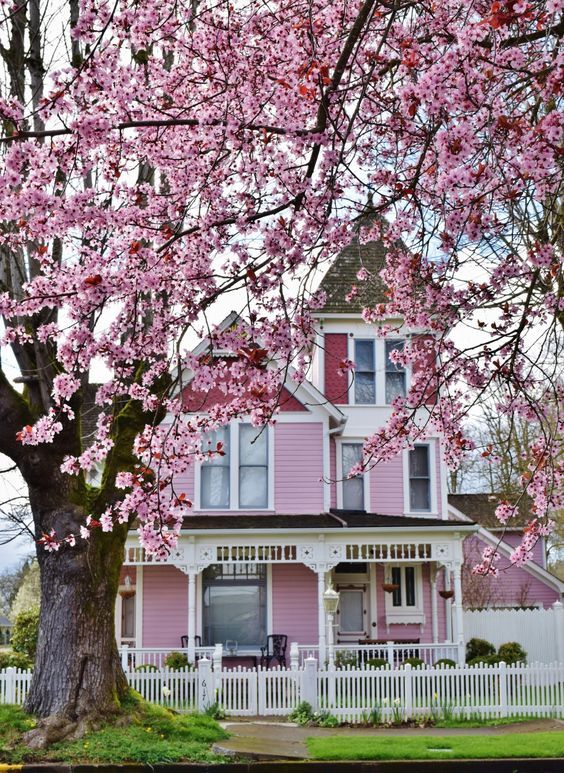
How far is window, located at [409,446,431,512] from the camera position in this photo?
22016 mm

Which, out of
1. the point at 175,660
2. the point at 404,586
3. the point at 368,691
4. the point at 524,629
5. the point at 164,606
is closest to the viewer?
the point at 368,691

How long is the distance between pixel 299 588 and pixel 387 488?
298cm

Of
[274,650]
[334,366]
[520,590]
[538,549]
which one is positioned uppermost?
[334,366]

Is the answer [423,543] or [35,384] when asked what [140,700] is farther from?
[423,543]

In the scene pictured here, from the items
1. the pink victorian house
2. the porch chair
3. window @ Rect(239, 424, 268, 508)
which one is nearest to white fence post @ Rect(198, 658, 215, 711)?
the pink victorian house

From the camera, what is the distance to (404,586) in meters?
21.5

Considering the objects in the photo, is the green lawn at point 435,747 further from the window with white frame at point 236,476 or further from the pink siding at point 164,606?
the window with white frame at point 236,476

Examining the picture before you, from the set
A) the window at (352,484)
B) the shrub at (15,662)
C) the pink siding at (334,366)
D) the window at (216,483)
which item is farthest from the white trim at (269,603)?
the shrub at (15,662)

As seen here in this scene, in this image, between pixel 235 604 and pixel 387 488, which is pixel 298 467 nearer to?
pixel 387 488

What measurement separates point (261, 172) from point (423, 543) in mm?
13970

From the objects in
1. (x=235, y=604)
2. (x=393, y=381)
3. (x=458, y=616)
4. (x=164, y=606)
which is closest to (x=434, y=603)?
(x=458, y=616)

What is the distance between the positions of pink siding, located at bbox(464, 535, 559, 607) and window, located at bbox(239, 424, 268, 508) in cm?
1033

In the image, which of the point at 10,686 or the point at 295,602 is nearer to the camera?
the point at 10,686

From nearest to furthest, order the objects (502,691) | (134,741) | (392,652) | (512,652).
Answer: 1. (134,741)
2. (502,691)
3. (392,652)
4. (512,652)
